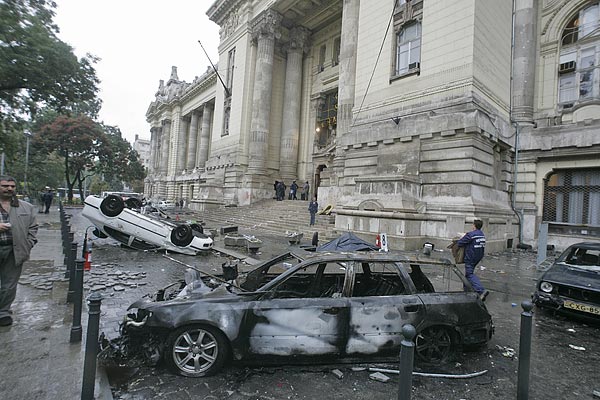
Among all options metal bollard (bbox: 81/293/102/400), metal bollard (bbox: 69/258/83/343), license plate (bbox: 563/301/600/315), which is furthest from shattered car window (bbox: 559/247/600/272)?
metal bollard (bbox: 69/258/83/343)

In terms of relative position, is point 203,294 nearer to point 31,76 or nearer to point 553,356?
point 553,356

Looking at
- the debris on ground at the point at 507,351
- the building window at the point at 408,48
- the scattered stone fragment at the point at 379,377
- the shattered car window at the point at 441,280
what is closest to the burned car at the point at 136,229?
the shattered car window at the point at 441,280

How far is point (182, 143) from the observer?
53.6m

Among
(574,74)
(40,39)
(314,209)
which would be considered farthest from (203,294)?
(574,74)

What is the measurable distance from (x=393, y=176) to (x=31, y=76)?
1289cm

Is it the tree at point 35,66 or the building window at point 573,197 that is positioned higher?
the tree at point 35,66

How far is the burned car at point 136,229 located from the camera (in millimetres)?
9258

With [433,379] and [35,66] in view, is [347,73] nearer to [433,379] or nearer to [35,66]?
[35,66]

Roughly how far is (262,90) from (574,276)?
24.6 meters

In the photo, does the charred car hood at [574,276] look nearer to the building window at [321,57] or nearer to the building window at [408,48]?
the building window at [408,48]

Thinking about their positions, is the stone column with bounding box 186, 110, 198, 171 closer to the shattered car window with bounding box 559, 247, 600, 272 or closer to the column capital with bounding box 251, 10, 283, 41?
the column capital with bounding box 251, 10, 283, 41

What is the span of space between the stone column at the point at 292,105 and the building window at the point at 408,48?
13.4m

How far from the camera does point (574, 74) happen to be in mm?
14469

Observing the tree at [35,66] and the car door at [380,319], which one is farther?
the tree at [35,66]
